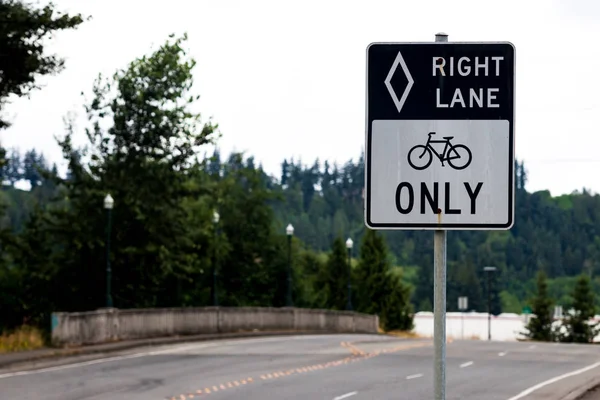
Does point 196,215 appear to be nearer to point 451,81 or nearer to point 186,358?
point 186,358

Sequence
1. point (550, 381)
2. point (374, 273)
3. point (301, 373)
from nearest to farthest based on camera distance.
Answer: point (550, 381) → point (301, 373) → point (374, 273)

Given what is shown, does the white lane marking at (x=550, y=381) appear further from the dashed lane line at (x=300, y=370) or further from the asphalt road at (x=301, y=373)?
the dashed lane line at (x=300, y=370)

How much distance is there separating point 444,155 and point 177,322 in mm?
36476

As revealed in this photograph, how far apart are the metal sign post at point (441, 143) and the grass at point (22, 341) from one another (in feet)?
91.0

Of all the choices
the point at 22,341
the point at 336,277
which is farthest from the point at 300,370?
the point at 336,277

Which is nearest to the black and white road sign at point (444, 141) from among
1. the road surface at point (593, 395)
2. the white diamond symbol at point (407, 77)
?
the white diamond symbol at point (407, 77)

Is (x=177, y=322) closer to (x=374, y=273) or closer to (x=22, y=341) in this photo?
(x=22, y=341)

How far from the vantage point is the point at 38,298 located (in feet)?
190

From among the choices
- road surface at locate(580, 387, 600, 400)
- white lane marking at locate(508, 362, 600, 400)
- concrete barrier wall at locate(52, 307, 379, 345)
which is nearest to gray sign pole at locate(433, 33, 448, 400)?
road surface at locate(580, 387, 600, 400)

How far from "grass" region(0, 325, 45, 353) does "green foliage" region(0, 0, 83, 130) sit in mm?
9304

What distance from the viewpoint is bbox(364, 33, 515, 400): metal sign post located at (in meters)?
5.51

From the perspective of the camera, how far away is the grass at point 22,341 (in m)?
32.7

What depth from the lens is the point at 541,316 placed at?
126m

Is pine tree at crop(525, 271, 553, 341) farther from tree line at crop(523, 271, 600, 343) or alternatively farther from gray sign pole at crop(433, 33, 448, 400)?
gray sign pole at crop(433, 33, 448, 400)
